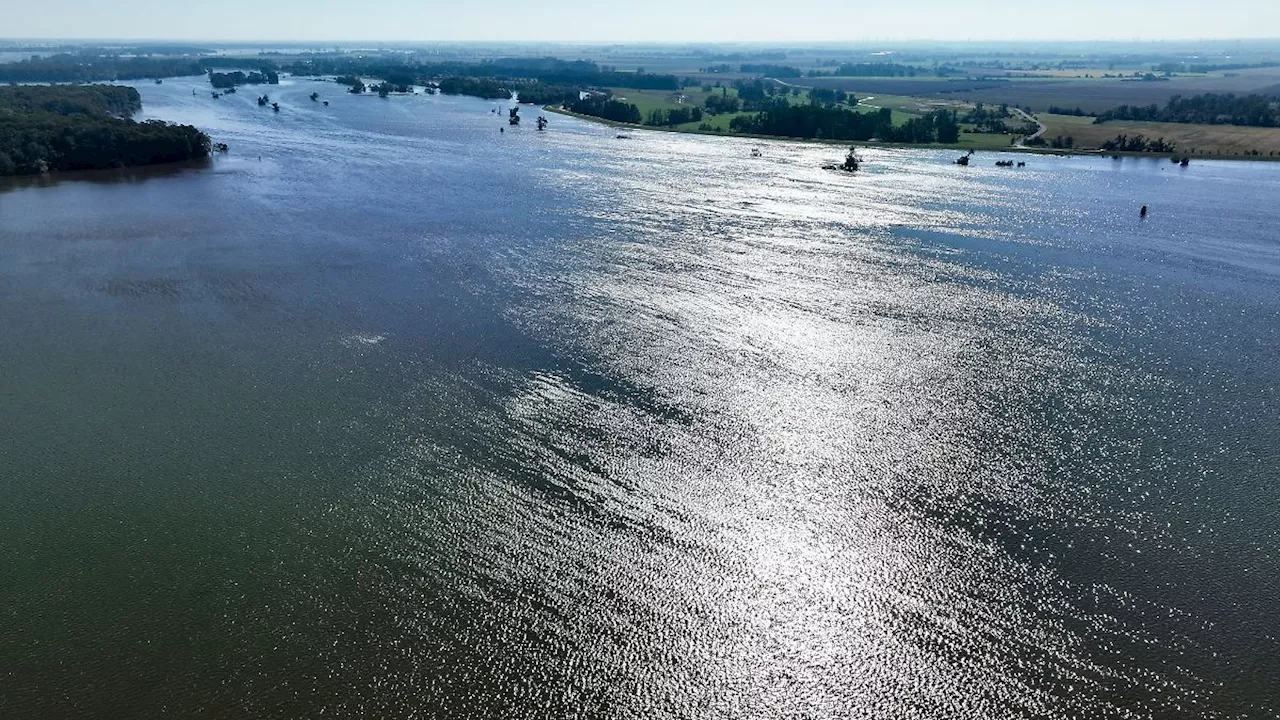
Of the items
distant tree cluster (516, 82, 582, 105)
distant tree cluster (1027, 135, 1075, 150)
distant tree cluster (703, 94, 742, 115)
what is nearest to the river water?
distant tree cluster (1027, 135, 1075, 150)

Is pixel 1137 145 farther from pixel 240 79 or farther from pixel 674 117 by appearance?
pixel 240 79

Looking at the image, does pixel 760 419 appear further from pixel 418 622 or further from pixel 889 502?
pixel 418 622

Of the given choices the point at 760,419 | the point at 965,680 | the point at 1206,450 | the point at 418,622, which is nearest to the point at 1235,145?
the point at 1206,450

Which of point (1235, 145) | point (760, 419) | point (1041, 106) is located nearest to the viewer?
point (760, 419)

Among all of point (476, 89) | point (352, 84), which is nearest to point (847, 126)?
point (476, 89)

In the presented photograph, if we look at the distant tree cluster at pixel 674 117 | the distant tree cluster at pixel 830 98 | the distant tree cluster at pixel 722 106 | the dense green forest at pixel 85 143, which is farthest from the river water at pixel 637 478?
the distant tree cluster at pixel 830 98
